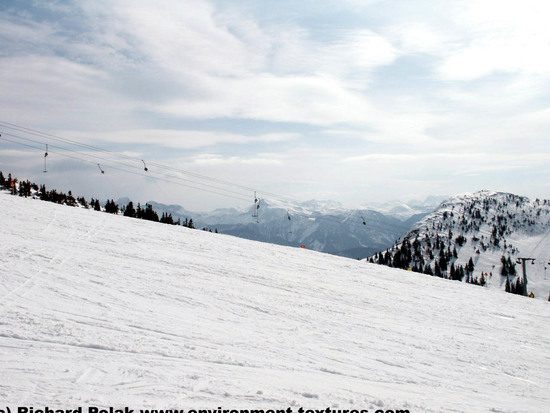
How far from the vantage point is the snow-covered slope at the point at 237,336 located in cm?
725

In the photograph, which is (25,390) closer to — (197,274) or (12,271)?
(12,271)

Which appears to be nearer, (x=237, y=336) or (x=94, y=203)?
(x=237, y=336)

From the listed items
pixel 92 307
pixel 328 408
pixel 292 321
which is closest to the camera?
pixel 328 408

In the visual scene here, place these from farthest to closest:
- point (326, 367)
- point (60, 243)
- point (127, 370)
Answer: point (60, 243) < point (326, 367) < point (127, 370)

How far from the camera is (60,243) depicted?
765 inches

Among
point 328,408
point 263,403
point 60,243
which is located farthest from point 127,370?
point 60,243

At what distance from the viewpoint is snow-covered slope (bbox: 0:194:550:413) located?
725 cm

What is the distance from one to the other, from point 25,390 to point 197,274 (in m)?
10.6

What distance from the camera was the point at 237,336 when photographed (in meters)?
10.3

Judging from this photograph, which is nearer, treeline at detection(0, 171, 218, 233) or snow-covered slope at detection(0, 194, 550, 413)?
snow-covered slope at detection(0, 194, 550, 413)

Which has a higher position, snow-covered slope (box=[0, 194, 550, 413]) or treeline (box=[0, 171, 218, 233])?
treeline (box=[0, 171, 218, 233])

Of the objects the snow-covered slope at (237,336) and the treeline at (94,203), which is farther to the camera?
the treeline at (94,203)

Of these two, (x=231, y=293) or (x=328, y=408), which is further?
(x=231, y=293)

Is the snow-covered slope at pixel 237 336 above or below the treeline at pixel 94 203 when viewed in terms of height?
below
